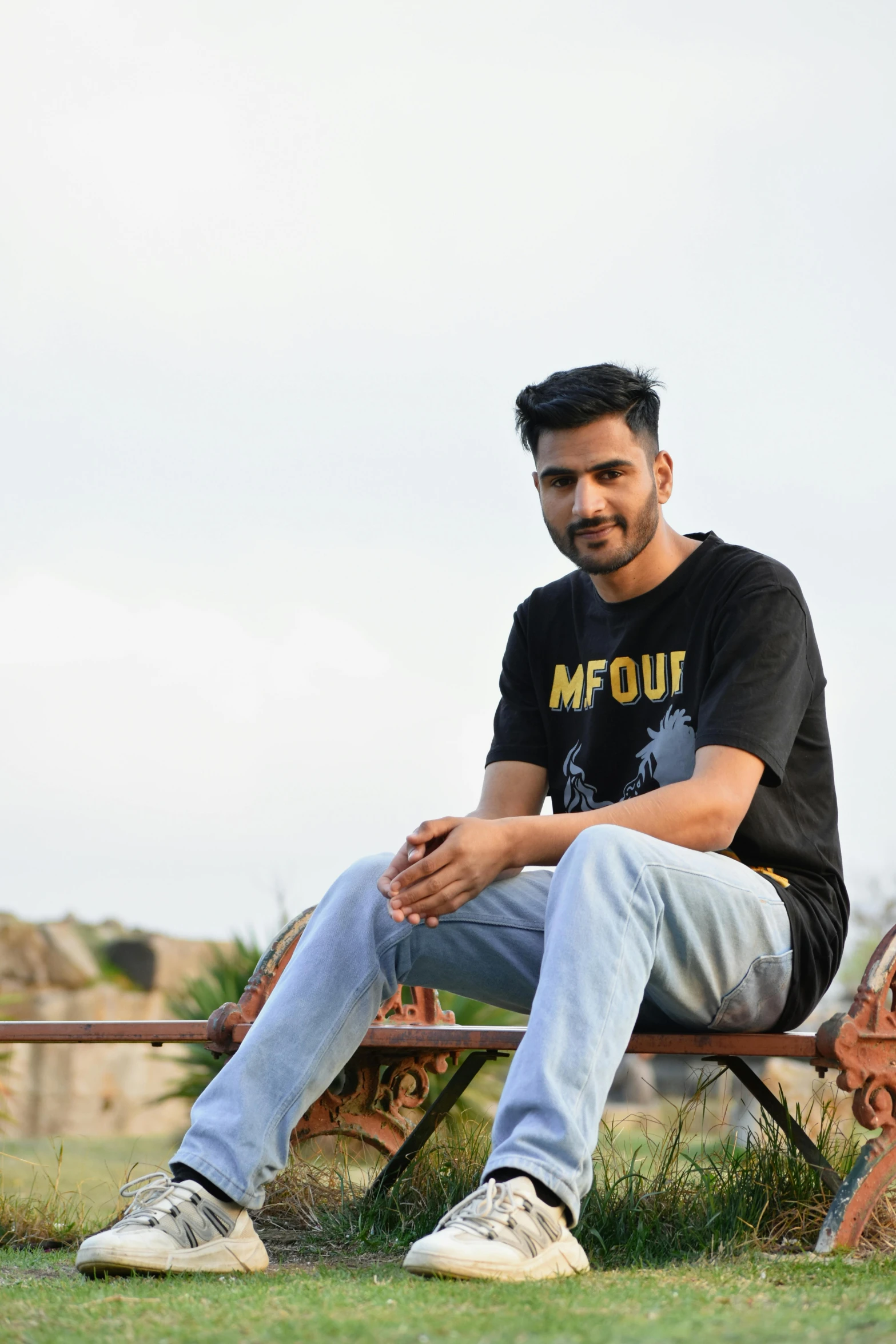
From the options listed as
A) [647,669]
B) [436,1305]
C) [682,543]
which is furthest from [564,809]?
[436,1305]

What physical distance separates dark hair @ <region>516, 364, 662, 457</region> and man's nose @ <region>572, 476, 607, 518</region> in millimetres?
130

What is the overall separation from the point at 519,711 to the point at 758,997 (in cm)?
97

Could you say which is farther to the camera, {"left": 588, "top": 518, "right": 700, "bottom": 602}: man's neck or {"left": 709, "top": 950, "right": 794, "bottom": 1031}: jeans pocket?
{"left": 588, "top": 518, "right": 700, "bottom": 602}: man's neck

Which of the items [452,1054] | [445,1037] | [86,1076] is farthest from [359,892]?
[86,1076]

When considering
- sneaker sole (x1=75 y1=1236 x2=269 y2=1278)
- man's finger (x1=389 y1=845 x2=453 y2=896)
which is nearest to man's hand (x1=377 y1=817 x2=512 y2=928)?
man's finger (x1=389 y1=845 x2=453 y2=896)

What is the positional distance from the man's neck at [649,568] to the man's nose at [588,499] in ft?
0.46

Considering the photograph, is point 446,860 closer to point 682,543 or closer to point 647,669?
point 647,669

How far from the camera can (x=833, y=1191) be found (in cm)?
232

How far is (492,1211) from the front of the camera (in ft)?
5.75

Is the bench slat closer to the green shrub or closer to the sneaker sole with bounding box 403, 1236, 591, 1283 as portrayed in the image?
the sneaker sole with bounding box 403, 1236, 591, 1283

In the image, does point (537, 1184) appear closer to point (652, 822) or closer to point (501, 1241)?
point (501, 1241)

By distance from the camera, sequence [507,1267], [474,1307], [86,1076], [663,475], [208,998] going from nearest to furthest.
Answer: [474,1307], [507,1267], [663,475], [208,998], [86,1076]

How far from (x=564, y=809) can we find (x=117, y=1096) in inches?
377

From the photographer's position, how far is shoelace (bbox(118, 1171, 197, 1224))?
6.32 feet
